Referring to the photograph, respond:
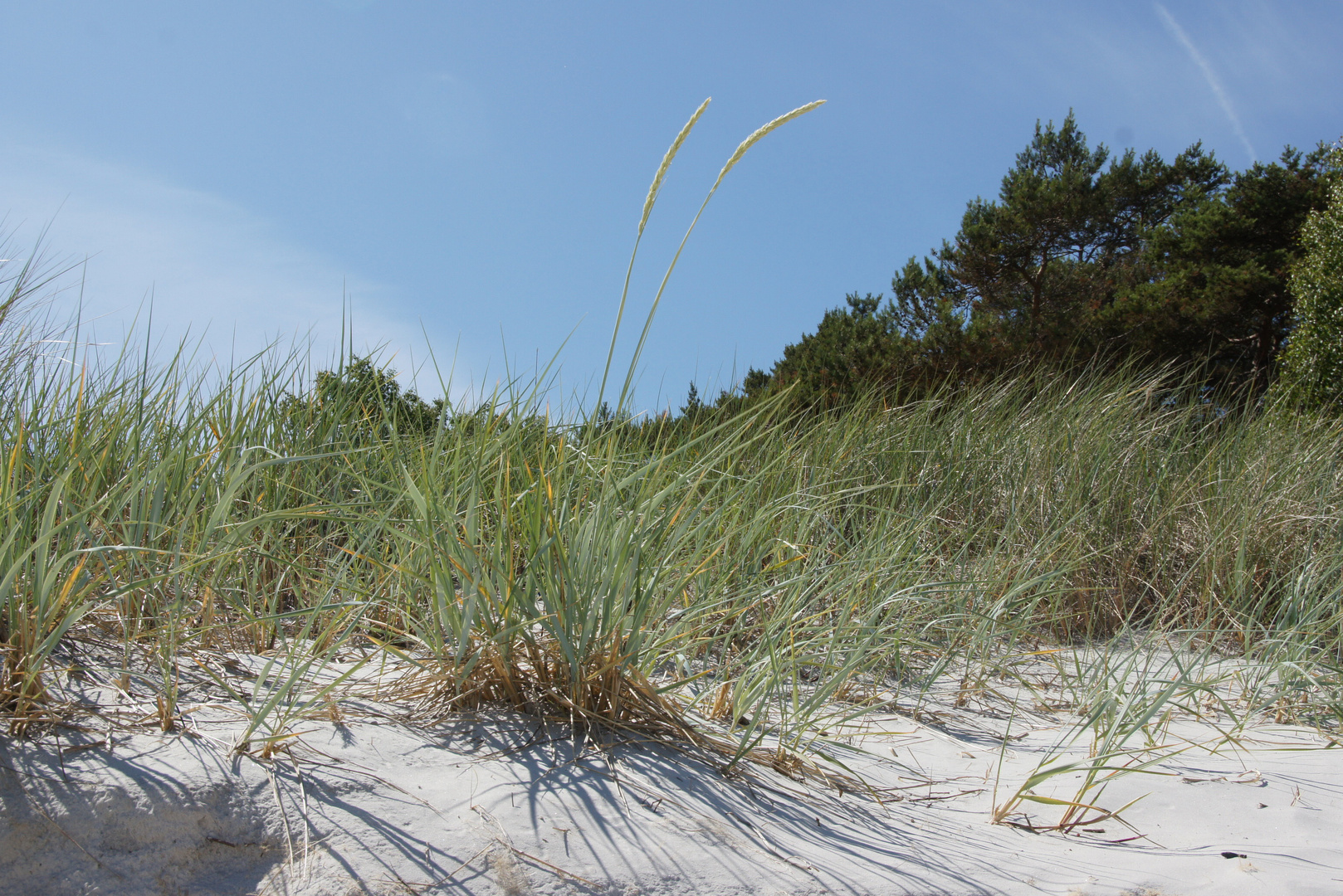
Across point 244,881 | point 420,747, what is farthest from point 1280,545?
point 244,881

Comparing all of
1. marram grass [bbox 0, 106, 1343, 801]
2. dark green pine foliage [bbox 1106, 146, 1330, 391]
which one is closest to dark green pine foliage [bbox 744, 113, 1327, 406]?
dark green pine foliage [bbox 1106, 146, 1330, 391]

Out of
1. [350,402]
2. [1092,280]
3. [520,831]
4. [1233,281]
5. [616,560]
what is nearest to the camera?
[520,831]

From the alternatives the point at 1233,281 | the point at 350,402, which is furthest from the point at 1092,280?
the point at 350,402

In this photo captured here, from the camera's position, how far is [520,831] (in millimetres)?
1245

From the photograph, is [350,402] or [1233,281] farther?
[1233,281]

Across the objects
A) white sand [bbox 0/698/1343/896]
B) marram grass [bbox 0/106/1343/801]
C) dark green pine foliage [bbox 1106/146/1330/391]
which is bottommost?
white sand [bbox 0/698/1343/896]

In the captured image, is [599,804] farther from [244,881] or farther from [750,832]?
[244,881]

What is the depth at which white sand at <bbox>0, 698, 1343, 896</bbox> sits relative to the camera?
1.17 meters

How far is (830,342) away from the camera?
15.3 metres

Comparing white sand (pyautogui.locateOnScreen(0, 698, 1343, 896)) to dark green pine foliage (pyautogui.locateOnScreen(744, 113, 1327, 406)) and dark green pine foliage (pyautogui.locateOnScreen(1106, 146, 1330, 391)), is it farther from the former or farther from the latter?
dark green pine foliage (pyautogui.locateOnScreen(1106, 146, 1330, 391))

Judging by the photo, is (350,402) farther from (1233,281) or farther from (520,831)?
(1233,281)

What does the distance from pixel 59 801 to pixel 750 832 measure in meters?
1.04

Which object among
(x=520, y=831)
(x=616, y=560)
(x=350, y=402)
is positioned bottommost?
(x=520, y=831)

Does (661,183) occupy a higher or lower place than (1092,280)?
lower
